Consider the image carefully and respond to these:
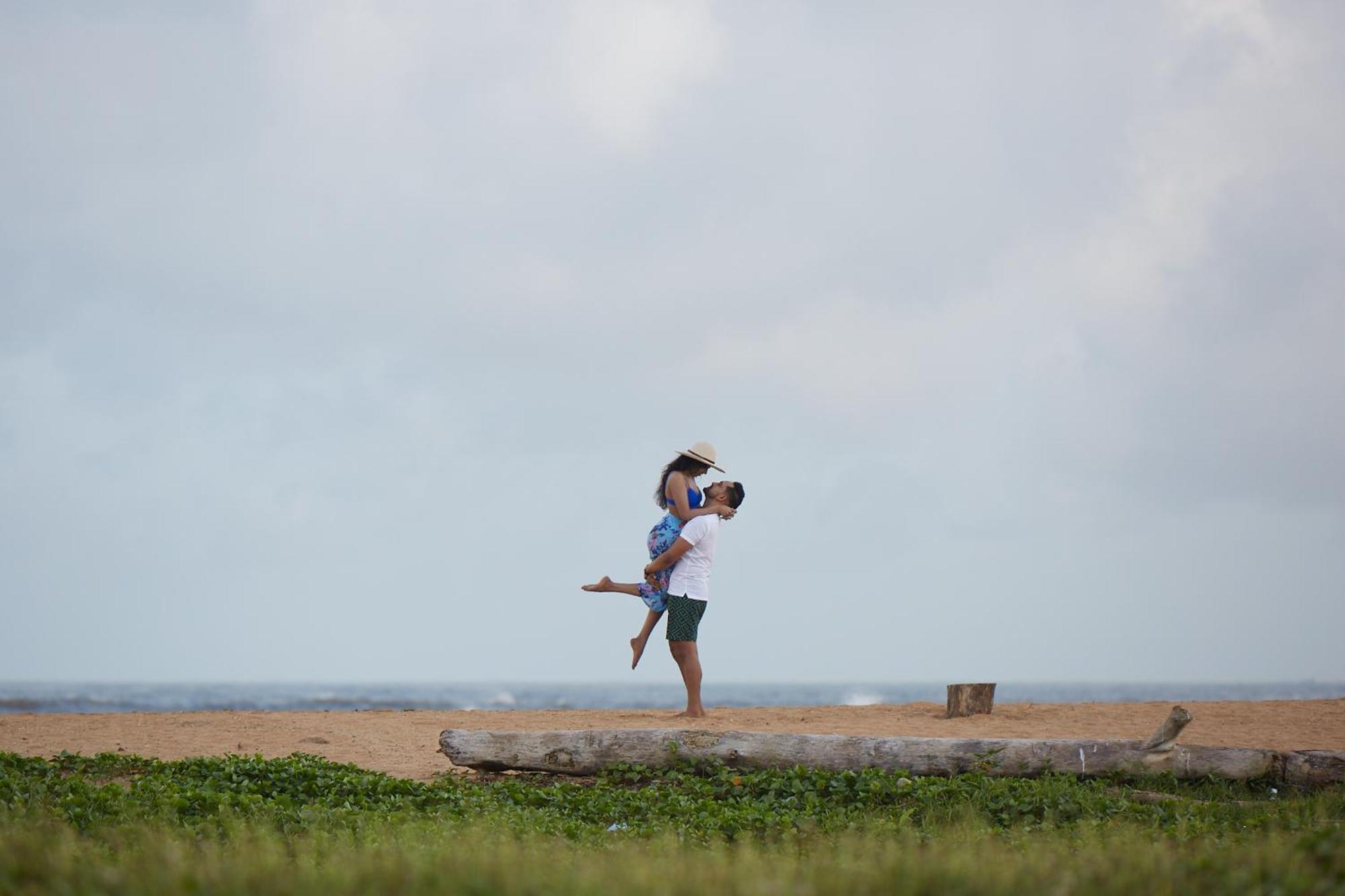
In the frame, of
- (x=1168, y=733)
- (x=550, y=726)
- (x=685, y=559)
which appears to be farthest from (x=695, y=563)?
(x=1168, y=733)

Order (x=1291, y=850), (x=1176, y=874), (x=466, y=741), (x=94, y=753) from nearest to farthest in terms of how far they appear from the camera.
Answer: (x=1176, y=874) → (x=1291, y=850) → (x=466, y=741) → (x=94, y=753)


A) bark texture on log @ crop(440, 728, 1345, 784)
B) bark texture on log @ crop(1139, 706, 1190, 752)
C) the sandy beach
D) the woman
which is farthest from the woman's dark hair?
bark texture on log @ crop(1139, 706, 1190, 752)

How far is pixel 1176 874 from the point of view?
4293 millimetres

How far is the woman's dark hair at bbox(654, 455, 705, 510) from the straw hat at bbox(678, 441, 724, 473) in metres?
0.04

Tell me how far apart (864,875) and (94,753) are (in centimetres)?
904

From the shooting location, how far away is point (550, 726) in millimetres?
12141

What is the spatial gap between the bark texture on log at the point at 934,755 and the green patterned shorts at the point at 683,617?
8.45 ft

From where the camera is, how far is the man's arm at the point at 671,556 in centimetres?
Answer: 1180

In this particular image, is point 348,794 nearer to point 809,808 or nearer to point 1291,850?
point 809,808

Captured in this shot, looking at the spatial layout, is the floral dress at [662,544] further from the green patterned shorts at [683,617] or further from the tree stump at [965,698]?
the tree stump at [965,698]

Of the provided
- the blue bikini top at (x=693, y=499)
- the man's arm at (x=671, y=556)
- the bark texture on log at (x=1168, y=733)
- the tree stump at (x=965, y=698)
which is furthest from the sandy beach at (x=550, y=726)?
the blue bikini top at (x=693, y=499)

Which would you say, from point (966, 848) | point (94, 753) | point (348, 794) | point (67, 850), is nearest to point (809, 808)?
point (966, 848)

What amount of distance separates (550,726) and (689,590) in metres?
2.17

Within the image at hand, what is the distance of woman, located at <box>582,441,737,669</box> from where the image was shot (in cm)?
1219
